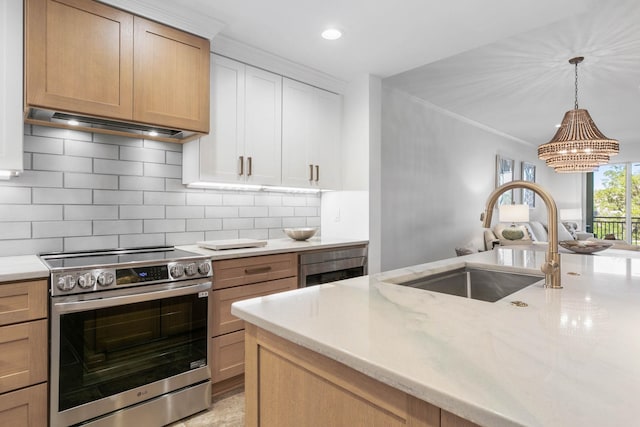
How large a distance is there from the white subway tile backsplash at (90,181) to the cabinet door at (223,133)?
0.46 m

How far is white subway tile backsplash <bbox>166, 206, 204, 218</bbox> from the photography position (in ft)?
8.39

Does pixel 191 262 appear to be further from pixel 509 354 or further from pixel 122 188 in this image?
pixel 509 354

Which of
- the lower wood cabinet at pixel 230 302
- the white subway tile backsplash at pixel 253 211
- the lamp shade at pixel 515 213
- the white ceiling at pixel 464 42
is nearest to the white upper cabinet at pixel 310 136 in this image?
the white ceiling at pixel 464 42

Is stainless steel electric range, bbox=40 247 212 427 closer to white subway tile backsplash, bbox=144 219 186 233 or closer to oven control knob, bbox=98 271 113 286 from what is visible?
oven control knob, bbox=98 271 113 286

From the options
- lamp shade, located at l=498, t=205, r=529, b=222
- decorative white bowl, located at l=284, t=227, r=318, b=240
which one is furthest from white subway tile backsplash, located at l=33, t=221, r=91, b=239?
lamp shade, located at l=498, t=205, r=529, b=222

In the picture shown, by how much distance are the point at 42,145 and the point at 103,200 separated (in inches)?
17.1

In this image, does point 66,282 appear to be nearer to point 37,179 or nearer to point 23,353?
point 23,353

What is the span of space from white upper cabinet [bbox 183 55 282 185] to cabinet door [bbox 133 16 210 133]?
18 centimetres

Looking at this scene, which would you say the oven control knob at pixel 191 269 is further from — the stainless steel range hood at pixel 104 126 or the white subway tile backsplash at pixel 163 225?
the stainless steel range hood at pixel 104 126

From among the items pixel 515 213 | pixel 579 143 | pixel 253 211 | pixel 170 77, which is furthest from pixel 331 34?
pixel 515 213

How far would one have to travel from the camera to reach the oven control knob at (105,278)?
1685 millimetres

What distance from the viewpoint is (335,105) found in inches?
129

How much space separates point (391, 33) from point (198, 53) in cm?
130

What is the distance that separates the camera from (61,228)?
6.93 feet
